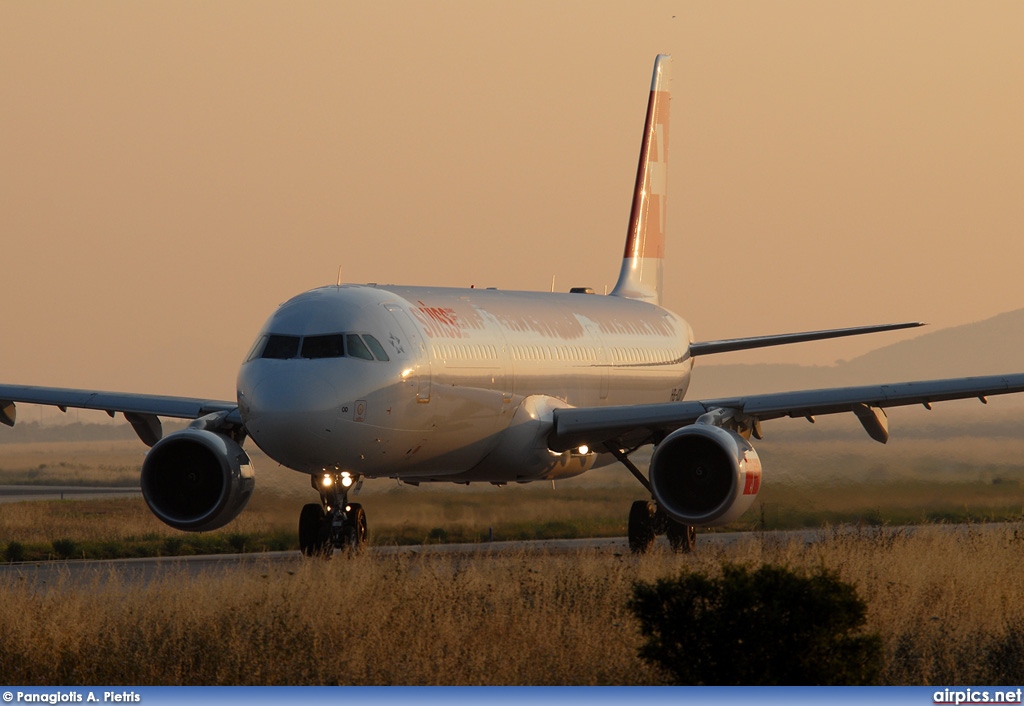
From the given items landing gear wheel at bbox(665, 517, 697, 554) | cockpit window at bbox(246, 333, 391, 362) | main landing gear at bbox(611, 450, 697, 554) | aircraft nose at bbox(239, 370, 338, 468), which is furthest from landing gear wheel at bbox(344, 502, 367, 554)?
landing gear wheel at bbox(665, 517, 697, 554)

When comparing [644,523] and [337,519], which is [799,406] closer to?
[644,523]

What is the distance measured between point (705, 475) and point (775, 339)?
7.92 meters

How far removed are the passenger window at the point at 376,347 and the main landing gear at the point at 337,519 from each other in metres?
1.53

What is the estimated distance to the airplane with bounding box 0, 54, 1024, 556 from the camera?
822 inches

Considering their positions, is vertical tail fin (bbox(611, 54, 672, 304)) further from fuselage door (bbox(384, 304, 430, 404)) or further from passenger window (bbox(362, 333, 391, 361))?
passenger window (bbox(362, 333, 391, 361))

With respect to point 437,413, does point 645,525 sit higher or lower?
lower

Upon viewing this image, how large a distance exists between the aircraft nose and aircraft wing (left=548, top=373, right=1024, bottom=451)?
17.4 feet

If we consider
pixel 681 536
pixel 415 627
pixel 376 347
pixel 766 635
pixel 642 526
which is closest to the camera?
pixel 766 635

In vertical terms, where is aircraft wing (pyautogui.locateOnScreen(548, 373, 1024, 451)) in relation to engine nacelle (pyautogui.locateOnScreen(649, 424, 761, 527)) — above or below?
above

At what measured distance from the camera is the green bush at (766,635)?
477 inches

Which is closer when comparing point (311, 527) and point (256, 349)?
point (256, 349)

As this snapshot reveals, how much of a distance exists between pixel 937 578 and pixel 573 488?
558 inches

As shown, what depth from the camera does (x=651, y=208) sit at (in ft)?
117

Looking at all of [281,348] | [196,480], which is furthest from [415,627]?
[196,480]
